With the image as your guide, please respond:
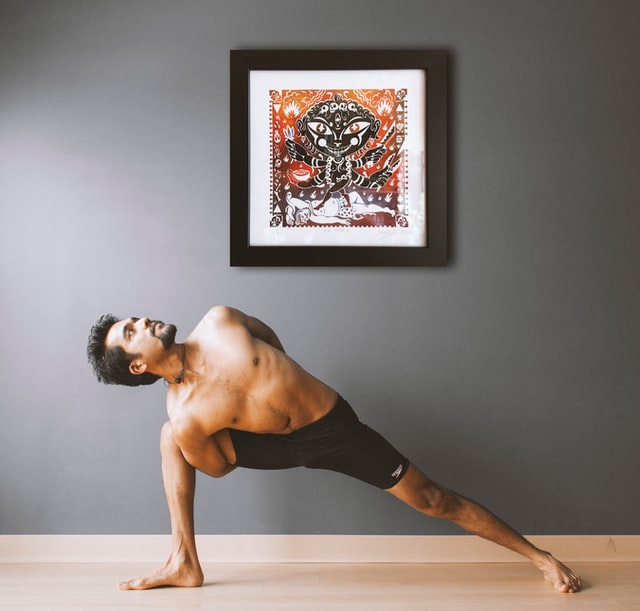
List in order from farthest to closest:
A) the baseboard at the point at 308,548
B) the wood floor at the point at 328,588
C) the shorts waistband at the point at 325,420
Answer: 1. the baseboard at the point at 308,548
2. the shorts waistband at the point at 325,420
3. the wood floor at the point at 328,588

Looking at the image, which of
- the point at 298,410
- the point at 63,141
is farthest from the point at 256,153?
the point at 298,410

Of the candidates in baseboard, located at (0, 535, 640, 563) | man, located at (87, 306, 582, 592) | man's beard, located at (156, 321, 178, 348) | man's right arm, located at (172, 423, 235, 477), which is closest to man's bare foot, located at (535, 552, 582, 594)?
man, located at (87, 306, 582, 592)

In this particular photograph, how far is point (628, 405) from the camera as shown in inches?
111

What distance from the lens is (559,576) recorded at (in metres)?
2.42

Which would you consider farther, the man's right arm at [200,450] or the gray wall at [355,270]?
the gray wall at [355,270]

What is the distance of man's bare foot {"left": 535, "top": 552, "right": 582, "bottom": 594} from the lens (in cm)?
239

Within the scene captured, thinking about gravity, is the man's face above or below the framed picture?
below

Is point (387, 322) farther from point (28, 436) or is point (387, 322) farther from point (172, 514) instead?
point (28, 436)

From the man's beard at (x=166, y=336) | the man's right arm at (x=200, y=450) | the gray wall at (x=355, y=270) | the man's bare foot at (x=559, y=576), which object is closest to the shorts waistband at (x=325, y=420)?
the man's right arm at (x=200, y=450)

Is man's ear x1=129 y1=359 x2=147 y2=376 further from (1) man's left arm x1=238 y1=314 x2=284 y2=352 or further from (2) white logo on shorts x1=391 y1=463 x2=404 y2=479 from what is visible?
(2) white logo on shorts x1=391 y1=463 x2=404 y2=479

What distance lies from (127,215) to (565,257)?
5.97ft

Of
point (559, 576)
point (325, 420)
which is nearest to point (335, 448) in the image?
point (325, 420)

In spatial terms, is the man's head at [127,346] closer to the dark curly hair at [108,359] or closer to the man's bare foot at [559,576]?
the dark curly hair at [108,359]

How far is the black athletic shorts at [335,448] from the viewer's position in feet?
7.83
